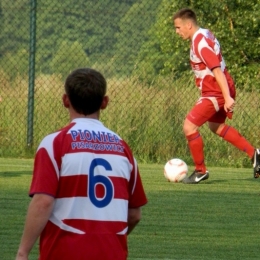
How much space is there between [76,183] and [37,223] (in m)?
0.21

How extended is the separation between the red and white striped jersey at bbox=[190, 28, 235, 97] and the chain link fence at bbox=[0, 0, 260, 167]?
10.3 feet

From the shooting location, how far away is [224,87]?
34.7ft

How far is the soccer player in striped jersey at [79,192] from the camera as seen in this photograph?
12.1 ft

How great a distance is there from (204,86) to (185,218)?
3.11 meters

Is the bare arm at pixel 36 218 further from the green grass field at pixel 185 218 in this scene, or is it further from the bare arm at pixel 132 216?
the green grass field at pixel 185 218

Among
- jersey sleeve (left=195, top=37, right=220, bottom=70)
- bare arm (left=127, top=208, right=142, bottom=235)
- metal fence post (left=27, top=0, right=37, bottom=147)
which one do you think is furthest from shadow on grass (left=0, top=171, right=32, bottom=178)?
bare arm (left=127, top=208, right=142, bottom=235)

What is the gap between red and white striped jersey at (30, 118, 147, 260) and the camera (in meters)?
3.71

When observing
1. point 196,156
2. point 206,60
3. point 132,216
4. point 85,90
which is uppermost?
point 206,60

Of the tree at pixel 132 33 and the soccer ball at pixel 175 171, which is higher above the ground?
the tree at pixel 132 33

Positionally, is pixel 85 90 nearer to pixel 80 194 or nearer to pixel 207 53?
pixel 80 194

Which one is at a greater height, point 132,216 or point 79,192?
point 79,192

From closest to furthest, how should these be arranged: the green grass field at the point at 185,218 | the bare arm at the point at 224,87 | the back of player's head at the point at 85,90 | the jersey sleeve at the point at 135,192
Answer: the back of player's head at the point at 85,90, the jersey sleeve at the point at 135,192, the green grass field at the point at 185,218, the bare arm at the point at 224,87

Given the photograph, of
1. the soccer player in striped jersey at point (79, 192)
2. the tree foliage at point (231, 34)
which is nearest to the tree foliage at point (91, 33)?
the tree foliage at point (231, 34)

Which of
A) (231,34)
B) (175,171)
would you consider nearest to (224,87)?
(175,171)
